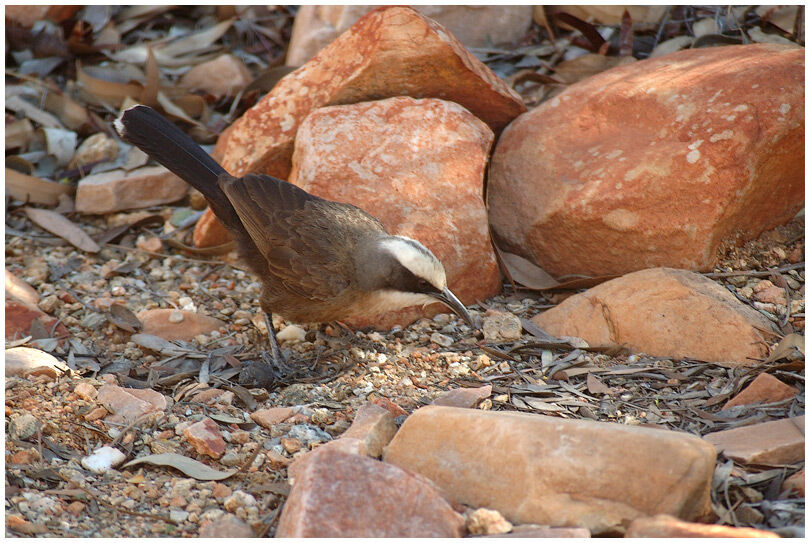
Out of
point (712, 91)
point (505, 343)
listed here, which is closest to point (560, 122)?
point (712, 91)

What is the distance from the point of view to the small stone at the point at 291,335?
4.98 m

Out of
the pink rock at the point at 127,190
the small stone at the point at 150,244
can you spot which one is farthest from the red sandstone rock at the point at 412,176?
the pink rock at the point at 127,190

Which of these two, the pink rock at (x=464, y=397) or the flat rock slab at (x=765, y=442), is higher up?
the flat rock slab at (x=765, y=442)

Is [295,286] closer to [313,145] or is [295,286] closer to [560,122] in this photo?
[313,145]

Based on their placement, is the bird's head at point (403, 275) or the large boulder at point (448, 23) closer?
the bird's head at point (403, 275)

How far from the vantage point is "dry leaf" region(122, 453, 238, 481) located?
3330 millimetres

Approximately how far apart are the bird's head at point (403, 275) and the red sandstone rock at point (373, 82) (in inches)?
54.3

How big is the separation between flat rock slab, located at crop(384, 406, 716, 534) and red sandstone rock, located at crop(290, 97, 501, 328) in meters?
1.95

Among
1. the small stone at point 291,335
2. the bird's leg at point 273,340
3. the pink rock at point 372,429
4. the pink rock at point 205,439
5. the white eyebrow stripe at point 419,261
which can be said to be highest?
the white eyebrow stripe at point 419,261

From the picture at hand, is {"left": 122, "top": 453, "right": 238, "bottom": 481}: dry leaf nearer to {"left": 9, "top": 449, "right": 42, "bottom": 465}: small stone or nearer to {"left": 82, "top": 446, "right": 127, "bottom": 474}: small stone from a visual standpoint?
{"left": 82, "top": 446, "right": 127, "bottom": 474}: small stone

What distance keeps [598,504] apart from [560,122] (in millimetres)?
2998

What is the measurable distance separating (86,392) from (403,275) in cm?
171

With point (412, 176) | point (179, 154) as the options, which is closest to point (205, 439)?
point (179, 154)

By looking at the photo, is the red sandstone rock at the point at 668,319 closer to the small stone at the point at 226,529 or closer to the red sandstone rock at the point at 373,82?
the red sandstone rock at the point at 373,82
